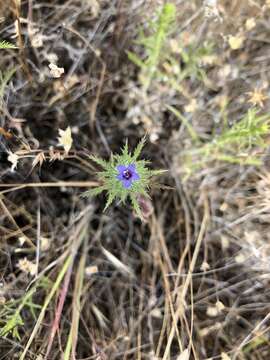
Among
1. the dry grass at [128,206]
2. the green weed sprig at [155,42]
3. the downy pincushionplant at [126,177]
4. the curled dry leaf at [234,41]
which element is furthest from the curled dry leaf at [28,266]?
the curled dry leaf at [234,41]

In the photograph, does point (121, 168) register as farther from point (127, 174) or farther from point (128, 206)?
point (128, 206)

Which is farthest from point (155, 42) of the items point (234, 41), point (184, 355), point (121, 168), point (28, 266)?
point (184, 355)

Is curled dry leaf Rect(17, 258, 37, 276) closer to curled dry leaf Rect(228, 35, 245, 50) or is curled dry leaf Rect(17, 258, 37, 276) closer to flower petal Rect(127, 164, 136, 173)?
flower petal Rect(127, 164, 136, 173)

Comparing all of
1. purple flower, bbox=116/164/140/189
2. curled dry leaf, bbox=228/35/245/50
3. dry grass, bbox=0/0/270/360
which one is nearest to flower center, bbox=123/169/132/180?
purple flower, bbox=116/164/140/189

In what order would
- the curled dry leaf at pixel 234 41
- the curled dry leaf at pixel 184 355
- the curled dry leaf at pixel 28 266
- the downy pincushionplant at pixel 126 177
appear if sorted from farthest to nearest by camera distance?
the curled dry leaf at pixel 234 41, the curled dry leaf at pixel 28 266, the curled dry leaf at pixel 184 355, the downy pincushionplant at pixel 126 177

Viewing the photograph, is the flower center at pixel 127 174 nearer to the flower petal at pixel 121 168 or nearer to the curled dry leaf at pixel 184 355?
the flower petal at pixel 121 168
